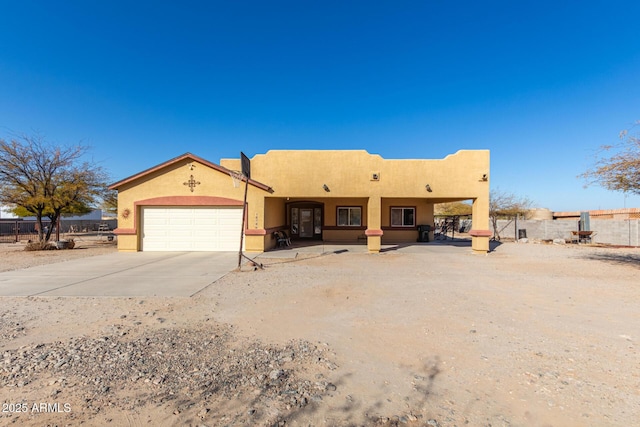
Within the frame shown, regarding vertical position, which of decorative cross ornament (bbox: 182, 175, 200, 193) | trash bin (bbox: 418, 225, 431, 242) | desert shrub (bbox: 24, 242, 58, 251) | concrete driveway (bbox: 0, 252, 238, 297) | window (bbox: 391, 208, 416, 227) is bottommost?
concrete driveway (bbox: 0, 252, 238, 297)

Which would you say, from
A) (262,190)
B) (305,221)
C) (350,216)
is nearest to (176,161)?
(262,190)

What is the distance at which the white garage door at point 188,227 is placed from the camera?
47.5 ft

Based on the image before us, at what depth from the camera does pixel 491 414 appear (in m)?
2.71

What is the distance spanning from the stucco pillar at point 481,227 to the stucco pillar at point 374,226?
4.70m

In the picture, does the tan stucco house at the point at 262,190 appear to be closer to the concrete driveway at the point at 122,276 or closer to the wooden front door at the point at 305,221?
the concrete driveway at the point at 122,276

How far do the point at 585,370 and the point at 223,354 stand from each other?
4571mm

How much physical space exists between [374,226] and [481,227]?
17.7 ft

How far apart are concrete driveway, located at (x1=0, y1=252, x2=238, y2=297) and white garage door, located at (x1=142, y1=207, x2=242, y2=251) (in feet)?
5.97

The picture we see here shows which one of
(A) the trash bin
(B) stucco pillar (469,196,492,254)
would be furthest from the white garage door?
(B) stucco pillar (469,196,492,254)

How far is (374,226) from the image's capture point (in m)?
14.4

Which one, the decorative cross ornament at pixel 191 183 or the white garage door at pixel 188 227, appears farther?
the white garage door at pixel 188 227

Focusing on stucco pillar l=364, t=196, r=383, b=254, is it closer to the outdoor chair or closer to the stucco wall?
the outdoor chair

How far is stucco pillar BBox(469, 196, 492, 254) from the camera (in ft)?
46.5

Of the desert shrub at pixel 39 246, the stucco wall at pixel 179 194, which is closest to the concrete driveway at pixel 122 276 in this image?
the stucco wall at pixel 179 194
